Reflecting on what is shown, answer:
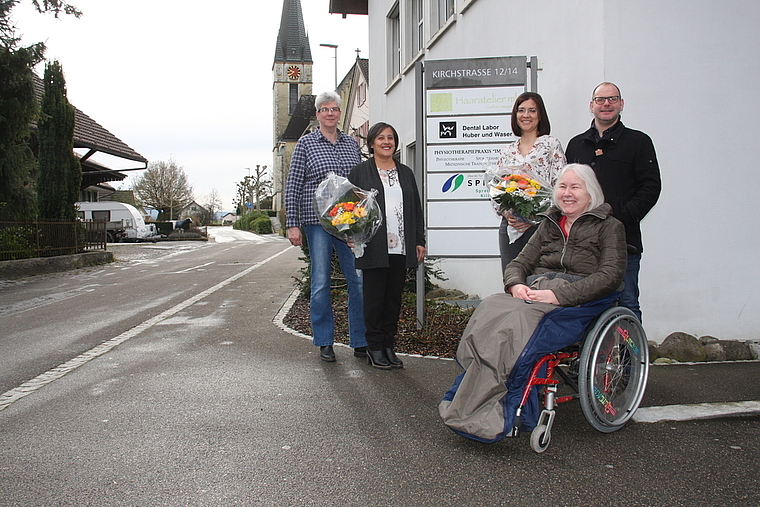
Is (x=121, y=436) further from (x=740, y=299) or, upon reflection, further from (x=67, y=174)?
(x=67, y=174)

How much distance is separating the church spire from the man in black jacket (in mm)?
102113

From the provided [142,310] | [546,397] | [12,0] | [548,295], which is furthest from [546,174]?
[12,0]

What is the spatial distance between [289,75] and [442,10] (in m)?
94.7

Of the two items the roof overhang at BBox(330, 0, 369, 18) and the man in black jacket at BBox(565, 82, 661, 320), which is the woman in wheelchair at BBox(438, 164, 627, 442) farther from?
the roof overhang at BBox(330, 0, 369, 18)

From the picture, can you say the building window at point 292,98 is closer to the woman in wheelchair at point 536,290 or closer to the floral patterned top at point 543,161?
the floral patterned top at point 543,161

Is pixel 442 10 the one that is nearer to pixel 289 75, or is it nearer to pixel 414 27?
pixel 414 27

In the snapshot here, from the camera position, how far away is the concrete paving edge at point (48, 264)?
48.1 feet

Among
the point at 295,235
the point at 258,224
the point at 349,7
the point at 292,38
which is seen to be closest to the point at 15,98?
the point at 349,7

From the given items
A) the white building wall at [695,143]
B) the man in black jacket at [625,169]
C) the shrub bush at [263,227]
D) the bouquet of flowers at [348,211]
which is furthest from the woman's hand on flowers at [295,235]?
the shrub bush at [263,227]

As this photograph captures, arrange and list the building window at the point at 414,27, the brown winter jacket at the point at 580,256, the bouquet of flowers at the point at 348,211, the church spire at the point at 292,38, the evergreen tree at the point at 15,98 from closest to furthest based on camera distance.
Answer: the brown winter jacket at the point at 580,256
the bouquet of flowers at the point at 348,211
the building window at the point at 414,27
the evergreen tree at the point at 15,98
the church spire at the point at 292,38

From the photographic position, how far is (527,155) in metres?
4.63

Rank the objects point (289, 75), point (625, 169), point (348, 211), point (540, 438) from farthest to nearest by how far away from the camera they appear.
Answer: point (289, 75) → point (348, 211) → point (625, 169) → point (540, 438)

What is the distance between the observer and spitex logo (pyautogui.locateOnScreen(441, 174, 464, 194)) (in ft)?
21.6

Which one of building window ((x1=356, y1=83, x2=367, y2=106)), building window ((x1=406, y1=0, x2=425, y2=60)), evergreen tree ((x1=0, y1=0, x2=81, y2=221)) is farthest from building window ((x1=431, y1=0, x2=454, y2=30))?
building window ((x1=356, y1=83, x2=367, y2=106))
